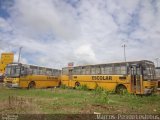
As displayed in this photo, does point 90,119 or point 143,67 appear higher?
point 143,67

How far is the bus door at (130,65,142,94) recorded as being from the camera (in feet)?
55.3

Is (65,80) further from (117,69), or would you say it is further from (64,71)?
(117,69)

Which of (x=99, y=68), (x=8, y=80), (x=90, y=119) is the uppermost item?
(x=99, y=68)

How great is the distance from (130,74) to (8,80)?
13.5m

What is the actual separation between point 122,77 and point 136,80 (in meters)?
1.51

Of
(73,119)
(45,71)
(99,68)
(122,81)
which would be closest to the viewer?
(73,119)

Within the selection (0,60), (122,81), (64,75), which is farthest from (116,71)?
(0,60)

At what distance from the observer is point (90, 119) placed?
745cm

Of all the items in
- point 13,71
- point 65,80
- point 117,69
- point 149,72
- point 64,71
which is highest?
point 64,71

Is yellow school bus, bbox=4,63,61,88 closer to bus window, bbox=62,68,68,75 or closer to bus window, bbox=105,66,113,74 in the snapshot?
bus window, bbox=62,68,68,75

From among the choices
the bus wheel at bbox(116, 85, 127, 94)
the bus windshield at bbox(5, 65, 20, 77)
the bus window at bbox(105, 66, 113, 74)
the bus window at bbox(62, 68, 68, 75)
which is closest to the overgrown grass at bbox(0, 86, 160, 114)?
the bus wheel at bbox(116, 85, 127, 94)

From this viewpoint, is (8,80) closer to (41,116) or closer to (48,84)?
(48,84)

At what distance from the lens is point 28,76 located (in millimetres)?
23625

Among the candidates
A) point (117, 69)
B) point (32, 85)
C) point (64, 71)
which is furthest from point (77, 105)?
point (64, 71)
